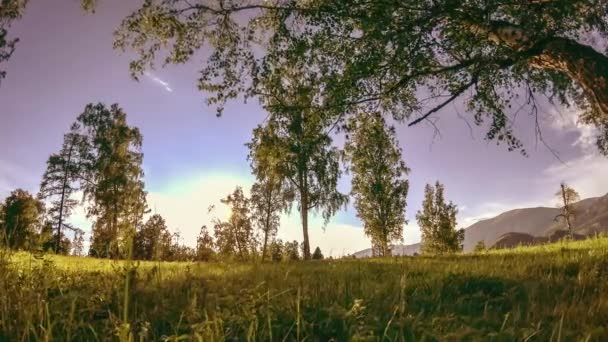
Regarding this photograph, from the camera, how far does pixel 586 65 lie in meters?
8.83

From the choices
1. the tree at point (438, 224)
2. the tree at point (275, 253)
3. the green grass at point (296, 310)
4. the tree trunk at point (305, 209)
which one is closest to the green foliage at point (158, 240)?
the green grass at point (296, 310)

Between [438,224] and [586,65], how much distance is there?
6109 centimetres

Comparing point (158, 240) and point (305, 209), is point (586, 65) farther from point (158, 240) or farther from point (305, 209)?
point (305, 209)

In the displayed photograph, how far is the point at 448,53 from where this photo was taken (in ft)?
35.8

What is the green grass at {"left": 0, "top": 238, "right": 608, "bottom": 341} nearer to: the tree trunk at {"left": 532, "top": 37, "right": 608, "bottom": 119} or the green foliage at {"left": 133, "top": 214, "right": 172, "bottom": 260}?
the green foliage at {"left": 133, "top": 214, "right": 172, "bottom": 260}

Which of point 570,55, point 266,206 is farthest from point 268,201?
point 570,55

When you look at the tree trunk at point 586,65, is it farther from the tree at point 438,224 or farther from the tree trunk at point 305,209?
the tree at point 438,224

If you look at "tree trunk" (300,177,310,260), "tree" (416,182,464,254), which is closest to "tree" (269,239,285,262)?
"tree trunk" (300,177,310,260)

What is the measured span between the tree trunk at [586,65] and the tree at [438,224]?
191 feet

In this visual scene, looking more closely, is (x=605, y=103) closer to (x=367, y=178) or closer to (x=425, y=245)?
(x=367, y=178)

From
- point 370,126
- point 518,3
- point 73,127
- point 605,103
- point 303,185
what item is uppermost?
point 73,127

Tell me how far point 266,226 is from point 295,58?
40837mm

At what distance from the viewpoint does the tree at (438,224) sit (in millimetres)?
65812

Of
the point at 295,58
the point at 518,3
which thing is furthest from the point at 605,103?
the point at 295,58
